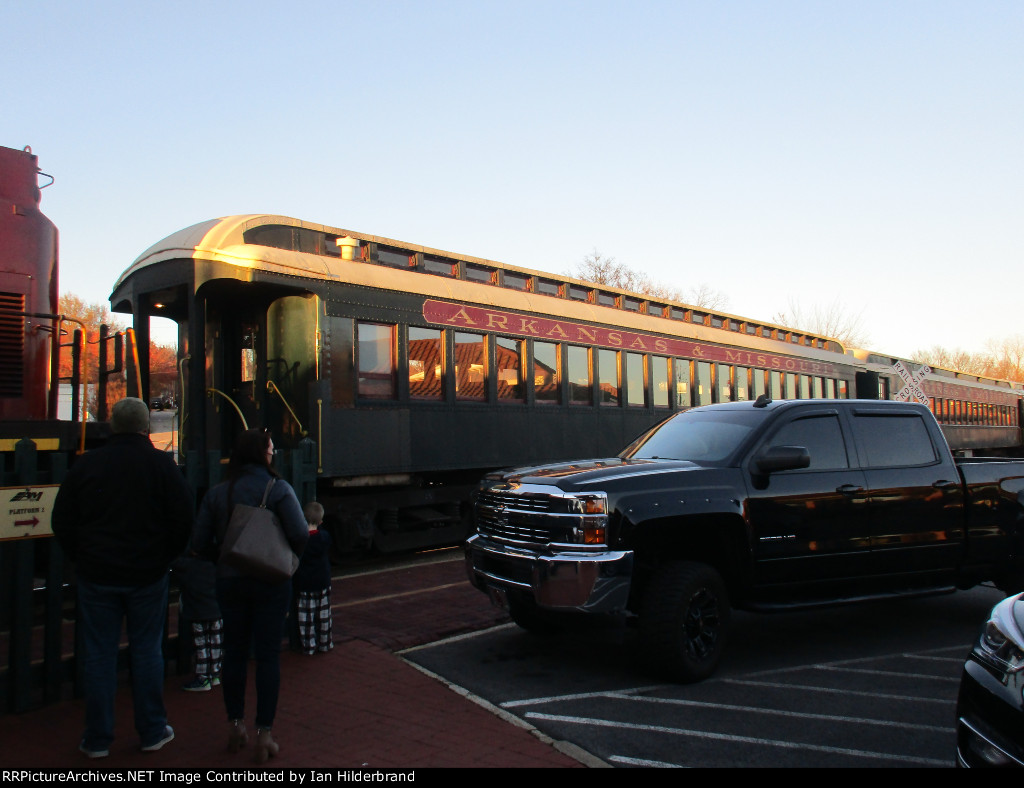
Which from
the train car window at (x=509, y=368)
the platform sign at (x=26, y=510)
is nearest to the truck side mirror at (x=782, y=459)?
the platform sign at (x=26, y=510)

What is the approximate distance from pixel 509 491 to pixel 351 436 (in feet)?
12.5

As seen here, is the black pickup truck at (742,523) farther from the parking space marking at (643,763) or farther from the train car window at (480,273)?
the train car window at (480,273)

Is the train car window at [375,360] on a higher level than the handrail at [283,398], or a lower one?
higher

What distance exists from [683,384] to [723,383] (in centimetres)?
137

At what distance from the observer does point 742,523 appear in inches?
223

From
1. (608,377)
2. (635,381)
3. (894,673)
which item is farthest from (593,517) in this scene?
(635,381)

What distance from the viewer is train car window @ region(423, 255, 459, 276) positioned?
Answer: 35.2 ft

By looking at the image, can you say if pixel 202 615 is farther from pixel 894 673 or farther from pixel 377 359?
pixel 377 359

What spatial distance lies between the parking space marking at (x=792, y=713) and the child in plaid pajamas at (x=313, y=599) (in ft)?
7.01

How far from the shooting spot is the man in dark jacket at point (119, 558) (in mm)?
4082

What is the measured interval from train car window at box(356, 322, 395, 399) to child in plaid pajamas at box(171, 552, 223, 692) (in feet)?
13.9

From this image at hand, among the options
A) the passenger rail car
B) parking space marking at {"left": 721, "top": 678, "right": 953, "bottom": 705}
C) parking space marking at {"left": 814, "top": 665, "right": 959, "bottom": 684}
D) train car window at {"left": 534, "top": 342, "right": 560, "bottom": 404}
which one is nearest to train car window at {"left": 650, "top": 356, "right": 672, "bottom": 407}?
the passenger rail car

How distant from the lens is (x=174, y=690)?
5.22m
